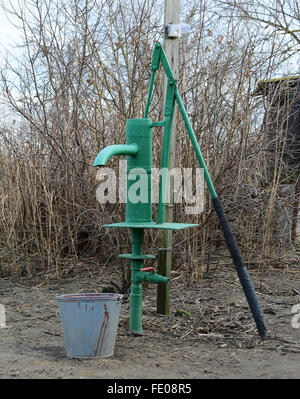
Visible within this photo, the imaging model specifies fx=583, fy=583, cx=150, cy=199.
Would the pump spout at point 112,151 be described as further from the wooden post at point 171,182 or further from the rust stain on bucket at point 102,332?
the rust stain on bucket at point 102,332

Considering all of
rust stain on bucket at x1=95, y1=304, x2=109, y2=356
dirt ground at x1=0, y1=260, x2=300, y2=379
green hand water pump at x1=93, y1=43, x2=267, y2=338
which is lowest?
dirt ground at x1=0, y1=260, x2=300, y2=379

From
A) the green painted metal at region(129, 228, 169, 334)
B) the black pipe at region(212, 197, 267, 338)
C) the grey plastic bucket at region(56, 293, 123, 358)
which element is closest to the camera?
the grey plastic bucket at region(56, 293, 123, 358)

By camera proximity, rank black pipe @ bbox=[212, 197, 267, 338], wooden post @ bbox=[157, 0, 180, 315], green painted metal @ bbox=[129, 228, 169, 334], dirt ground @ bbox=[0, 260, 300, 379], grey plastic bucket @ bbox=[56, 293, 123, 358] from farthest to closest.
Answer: wooden post @ bbox=[157, 0, 180, 315] → green painted metal @ bbox=[129, 228, 169, 334] → black pipe @ bbox=[212, 197, 267, 338] → grey plastic bucket @ bbox=[56, 293, 123, 358] → dirt ground @ bbox=[0, 260, 300, 379]

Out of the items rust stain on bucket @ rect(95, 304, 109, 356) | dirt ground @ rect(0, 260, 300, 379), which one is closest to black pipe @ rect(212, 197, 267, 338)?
dirt ground @ rect(0, 260, 300, 379)

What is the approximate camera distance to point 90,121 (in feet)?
19.6

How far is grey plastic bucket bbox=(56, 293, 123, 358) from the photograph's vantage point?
3.53 m

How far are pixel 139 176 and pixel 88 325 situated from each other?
1074mm

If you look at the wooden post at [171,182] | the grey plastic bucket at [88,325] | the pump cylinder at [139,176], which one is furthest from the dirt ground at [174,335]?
the pump cylinder at [139,176]

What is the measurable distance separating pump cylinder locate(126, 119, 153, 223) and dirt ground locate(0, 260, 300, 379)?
2.95 ft

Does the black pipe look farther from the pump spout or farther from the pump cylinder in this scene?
the pump spout

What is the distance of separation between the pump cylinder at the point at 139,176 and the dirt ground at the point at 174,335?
0.90 meters
